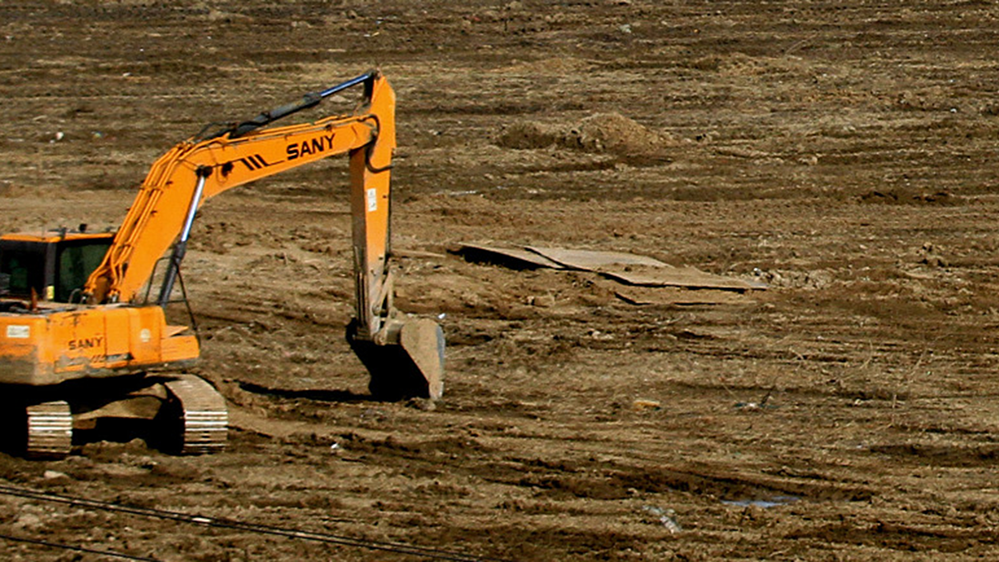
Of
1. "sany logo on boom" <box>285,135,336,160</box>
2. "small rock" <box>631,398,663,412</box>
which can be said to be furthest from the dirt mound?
"sany logo on boom" <box>285,135,336,160</box>

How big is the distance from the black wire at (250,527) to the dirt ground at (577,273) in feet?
0.32

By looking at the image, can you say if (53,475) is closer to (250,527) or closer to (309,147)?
(250,527)

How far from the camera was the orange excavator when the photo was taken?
992cm

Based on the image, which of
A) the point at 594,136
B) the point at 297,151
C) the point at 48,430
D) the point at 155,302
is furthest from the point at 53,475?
the point at 594,136

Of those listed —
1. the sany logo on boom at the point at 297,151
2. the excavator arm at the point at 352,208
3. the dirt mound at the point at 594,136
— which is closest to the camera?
the excavator arm at the point at 352,208

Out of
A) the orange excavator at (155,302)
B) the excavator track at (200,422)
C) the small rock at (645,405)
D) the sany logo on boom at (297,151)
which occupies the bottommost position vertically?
the small rock at (645,405)

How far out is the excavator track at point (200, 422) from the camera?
10.5 metres

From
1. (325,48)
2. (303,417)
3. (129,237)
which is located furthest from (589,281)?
(325,48)

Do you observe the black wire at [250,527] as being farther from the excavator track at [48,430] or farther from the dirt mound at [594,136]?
the dirt mound at [594,136]

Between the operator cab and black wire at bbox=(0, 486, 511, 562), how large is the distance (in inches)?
59.4

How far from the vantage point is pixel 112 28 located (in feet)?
93.6

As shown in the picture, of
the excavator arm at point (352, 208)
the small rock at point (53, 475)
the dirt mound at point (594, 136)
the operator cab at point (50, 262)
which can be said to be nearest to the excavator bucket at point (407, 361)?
the excavator arm at point (352, 208)

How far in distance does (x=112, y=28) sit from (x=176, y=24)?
1149mm

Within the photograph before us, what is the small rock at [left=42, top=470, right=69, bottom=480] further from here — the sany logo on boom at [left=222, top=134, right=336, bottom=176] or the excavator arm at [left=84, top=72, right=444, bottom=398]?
the sany logo on boom at [left=222, top=134, right=336, bottom=176]
